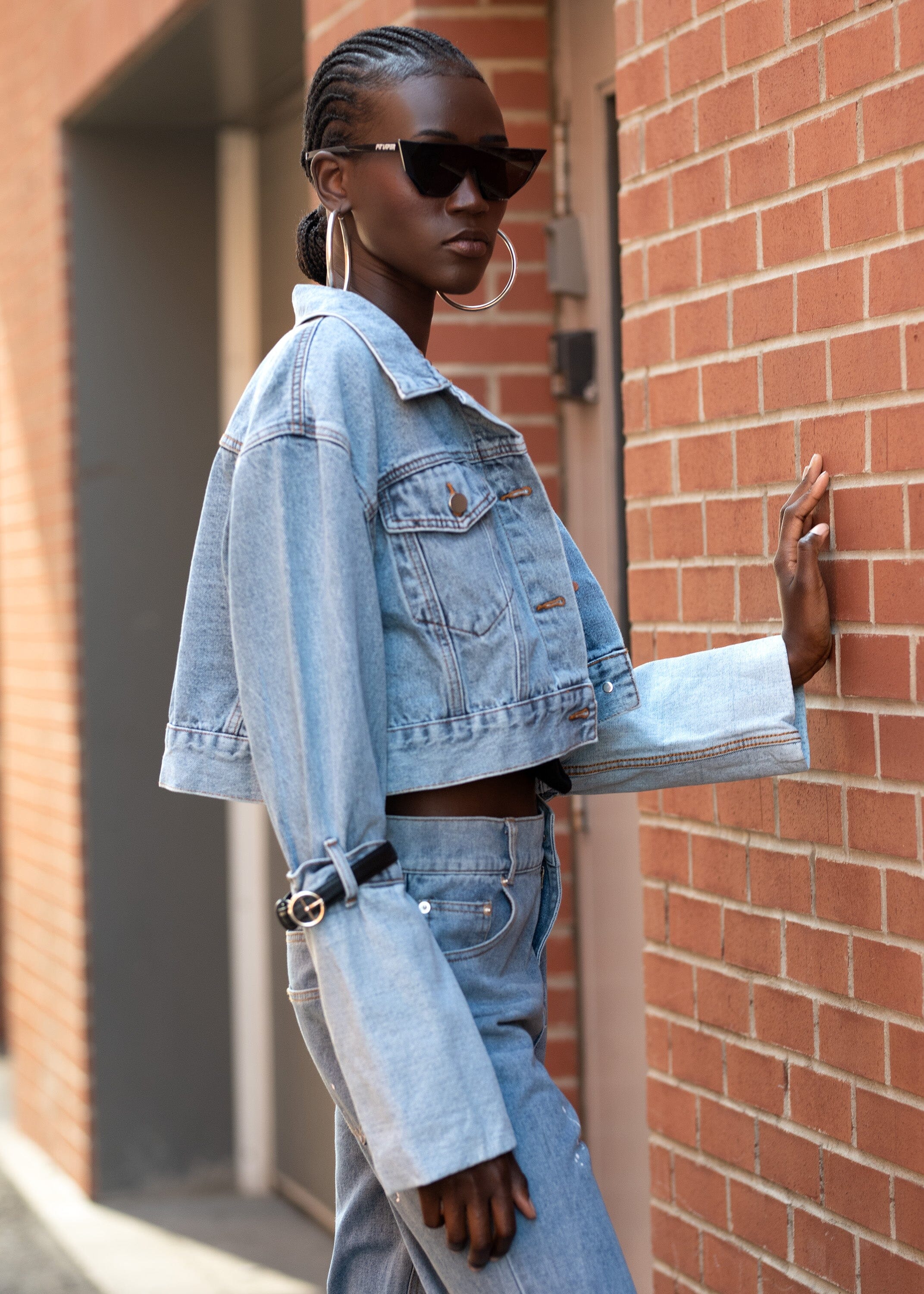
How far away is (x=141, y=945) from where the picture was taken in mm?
5496

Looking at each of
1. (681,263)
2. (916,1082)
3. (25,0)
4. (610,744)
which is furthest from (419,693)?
(25,0)

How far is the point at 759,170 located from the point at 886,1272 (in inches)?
63.8

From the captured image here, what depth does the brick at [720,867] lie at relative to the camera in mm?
2531

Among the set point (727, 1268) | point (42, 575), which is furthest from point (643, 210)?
point (42, 575)

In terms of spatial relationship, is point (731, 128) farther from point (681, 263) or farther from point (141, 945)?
point (141, 945)

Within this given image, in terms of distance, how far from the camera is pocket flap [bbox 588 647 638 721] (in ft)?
7.11

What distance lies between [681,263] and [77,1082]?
157 inches

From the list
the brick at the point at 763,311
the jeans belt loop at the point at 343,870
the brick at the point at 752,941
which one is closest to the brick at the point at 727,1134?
the brick at the point at 752,941

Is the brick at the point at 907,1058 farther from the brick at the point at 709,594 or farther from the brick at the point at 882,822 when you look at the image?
the brick at the point at 709,594

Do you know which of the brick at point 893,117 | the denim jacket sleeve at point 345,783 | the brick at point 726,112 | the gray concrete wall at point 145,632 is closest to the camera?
the denim jacket sleeve at point 345,783

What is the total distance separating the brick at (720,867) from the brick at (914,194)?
992mm

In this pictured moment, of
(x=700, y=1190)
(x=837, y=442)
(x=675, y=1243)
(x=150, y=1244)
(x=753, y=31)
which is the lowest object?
(x=150, y=1244)

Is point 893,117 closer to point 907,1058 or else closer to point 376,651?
point 376,651

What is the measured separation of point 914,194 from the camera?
210 centimetres
